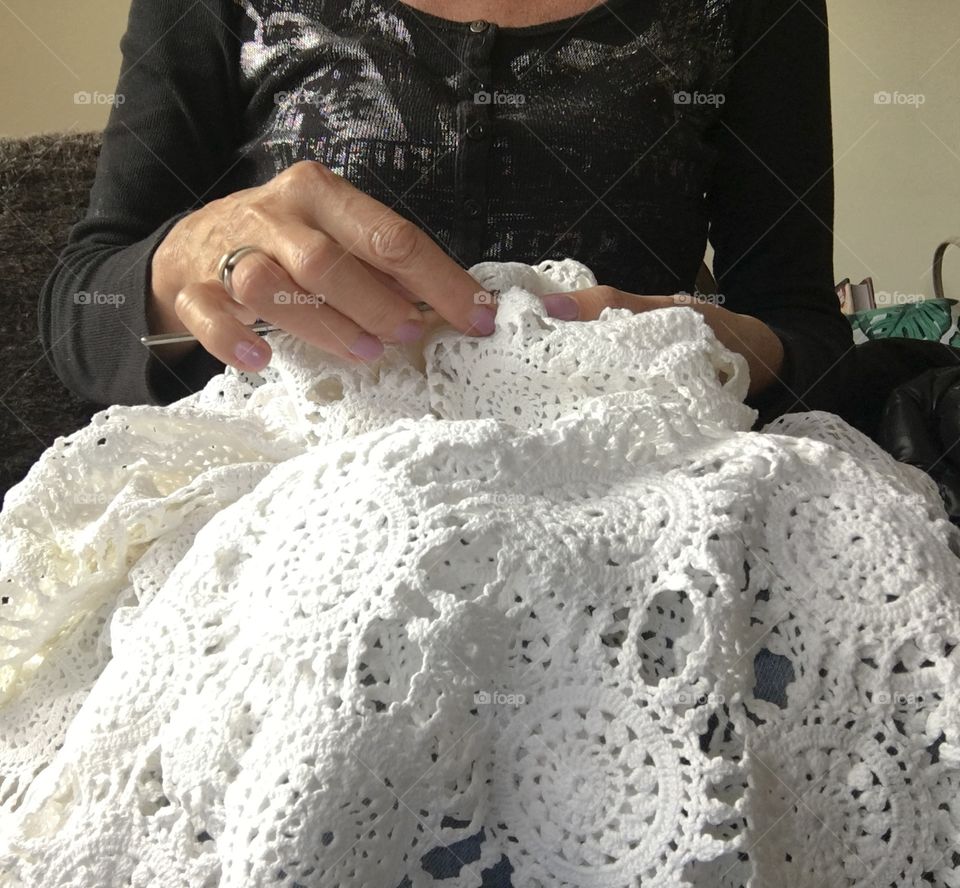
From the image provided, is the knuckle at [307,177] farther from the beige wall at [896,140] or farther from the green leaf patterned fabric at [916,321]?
the beige wall at [896,140]

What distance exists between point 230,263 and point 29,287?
1.08ft

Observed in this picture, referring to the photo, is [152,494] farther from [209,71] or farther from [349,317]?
[209,71]

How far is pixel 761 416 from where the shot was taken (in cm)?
62

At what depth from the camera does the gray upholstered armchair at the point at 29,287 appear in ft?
2.24

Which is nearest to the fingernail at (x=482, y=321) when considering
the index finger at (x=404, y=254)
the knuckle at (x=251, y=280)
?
the index finger at (x=404, y=254)

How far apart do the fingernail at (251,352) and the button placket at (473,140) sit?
233 mm

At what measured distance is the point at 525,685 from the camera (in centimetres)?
29

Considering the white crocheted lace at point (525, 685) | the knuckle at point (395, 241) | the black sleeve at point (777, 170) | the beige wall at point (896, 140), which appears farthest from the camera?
the beige wall at point (896, 140)

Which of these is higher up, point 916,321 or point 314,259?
point 314,259

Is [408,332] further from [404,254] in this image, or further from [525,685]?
[525,685]

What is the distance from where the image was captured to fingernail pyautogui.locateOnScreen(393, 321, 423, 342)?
45 cm

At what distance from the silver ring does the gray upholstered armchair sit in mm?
295

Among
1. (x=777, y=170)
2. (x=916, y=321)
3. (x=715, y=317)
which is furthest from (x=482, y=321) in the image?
(x=916, y=321)

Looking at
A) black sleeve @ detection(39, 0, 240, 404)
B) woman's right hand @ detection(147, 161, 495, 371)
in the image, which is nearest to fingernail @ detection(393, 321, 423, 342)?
woman's right hand @ detection(147, 161, 495, 371)
